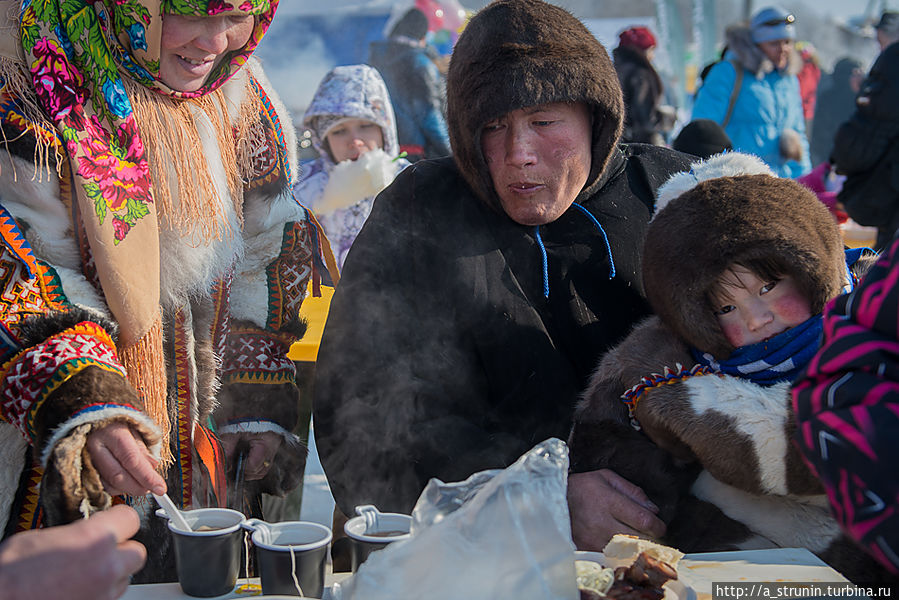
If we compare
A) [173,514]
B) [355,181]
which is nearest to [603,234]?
[173,514]

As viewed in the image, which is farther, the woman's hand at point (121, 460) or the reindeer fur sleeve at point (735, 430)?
the reindeer fur sleeve at point (735, 430)

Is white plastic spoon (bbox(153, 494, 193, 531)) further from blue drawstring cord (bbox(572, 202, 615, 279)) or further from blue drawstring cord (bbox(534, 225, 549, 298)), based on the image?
blue drawstring cord (bbox(572, 202, 615, 279))

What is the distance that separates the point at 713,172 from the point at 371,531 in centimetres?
111

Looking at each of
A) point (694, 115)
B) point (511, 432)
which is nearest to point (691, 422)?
point (511, 432)

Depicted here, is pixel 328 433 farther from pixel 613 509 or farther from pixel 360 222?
pixel 360 222

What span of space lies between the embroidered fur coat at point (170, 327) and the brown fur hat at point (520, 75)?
→ 0.52 metres

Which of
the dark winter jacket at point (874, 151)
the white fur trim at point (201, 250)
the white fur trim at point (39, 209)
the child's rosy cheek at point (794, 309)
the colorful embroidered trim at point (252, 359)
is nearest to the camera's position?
the white fur trim at point (39, 209)

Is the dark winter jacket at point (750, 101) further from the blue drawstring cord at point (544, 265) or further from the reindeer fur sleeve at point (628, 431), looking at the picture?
the reindeer fur sleeve at point (628, 431)

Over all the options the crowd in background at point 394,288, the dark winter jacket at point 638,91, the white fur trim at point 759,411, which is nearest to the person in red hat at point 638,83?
the dark winter jacket at point 638,91

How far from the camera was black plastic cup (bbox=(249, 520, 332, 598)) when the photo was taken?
47.0 inches

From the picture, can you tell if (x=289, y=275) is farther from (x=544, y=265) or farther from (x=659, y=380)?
(x=659, y=380)

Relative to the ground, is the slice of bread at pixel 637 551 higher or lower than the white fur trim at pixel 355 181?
lower

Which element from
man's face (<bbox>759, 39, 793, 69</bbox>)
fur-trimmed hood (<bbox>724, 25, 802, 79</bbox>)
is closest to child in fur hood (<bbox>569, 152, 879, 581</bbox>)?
fur-trimmed hood (<bbox>724, 25, 802, 79</bbox>)

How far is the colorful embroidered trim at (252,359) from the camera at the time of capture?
207 centimetres
